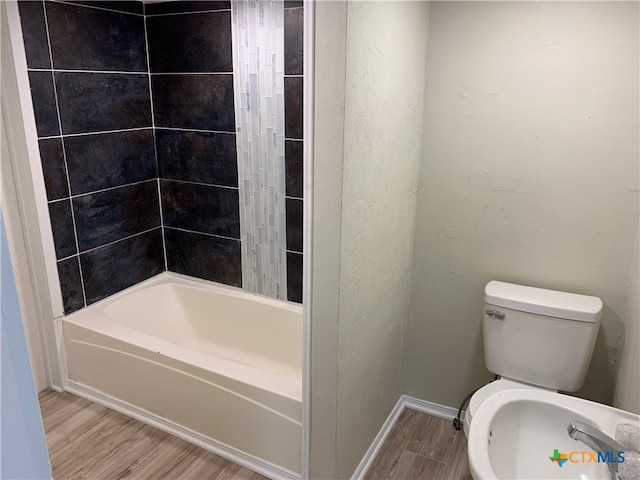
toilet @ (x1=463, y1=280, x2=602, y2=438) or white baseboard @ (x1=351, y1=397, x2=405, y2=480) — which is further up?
toilet @ (x1=463, y1=280, x2=602, y2=438)

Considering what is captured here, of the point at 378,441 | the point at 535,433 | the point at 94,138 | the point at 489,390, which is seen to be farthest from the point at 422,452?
the point at 94,138

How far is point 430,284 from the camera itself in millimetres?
2209

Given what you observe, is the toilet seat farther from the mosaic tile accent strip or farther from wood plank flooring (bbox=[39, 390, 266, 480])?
the mosaic tile accent strip

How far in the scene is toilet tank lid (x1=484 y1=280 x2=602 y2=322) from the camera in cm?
178

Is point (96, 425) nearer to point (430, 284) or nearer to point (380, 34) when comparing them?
point (430, 284)

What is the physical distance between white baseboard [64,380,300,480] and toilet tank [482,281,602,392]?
97 centimetres

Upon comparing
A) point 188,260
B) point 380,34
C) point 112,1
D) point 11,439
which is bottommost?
point 188,260

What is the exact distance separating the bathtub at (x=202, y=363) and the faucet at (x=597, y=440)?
95cm

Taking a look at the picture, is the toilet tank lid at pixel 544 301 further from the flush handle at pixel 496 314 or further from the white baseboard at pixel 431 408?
the white baseboard at pixel 431 408

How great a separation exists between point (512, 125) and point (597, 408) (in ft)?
3.47

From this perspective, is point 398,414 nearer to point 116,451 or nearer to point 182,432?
point 182,432

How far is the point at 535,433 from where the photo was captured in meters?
1.37

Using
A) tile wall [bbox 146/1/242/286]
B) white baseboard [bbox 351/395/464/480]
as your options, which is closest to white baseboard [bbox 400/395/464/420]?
white baseboard [bbox 351/395/464/480]

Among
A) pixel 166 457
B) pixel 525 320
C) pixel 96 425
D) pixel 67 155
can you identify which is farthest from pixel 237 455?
pixel 67 155
